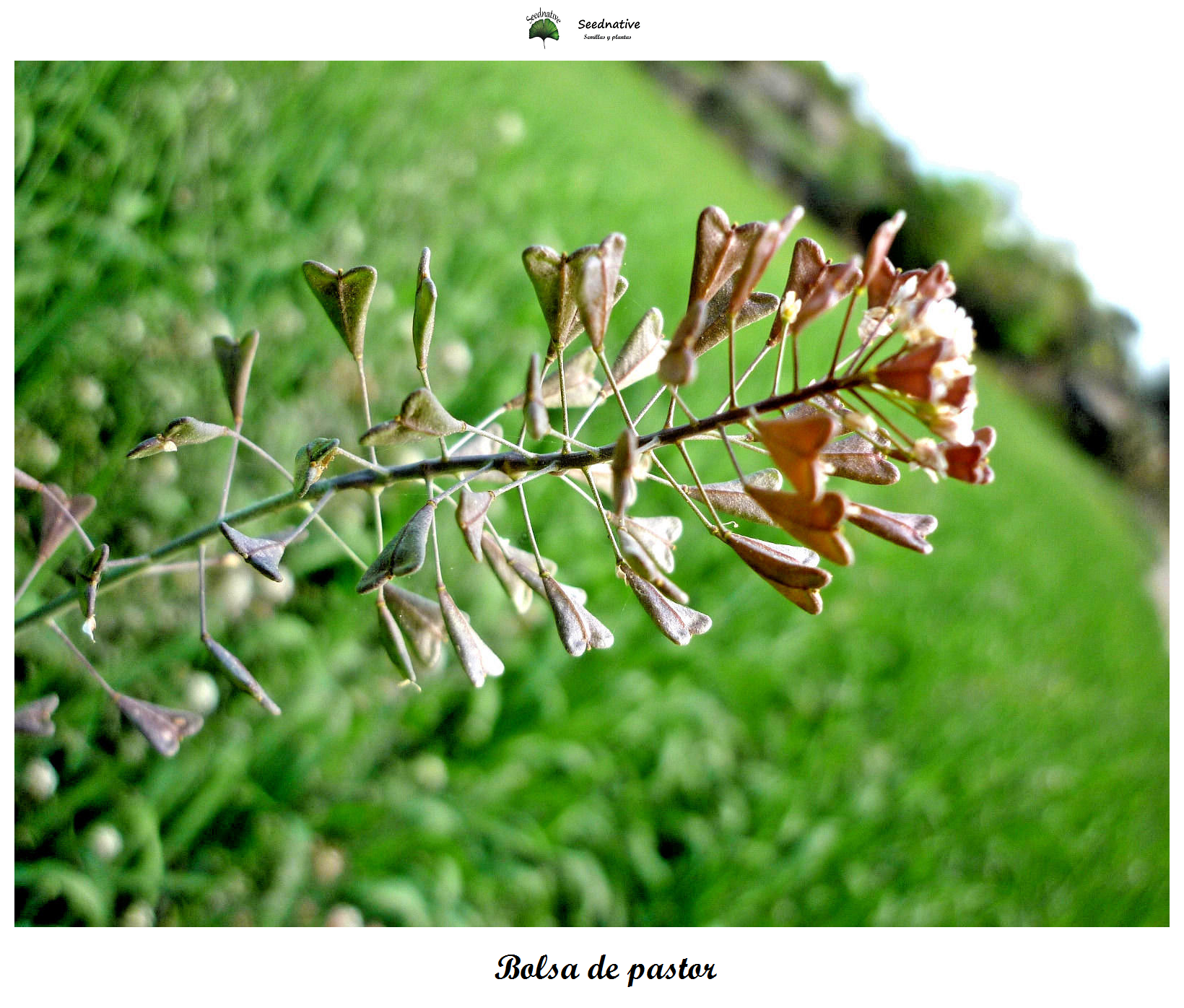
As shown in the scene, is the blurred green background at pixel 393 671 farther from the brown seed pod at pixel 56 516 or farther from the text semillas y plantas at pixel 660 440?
the text semillas y plantas at pixel 660 440

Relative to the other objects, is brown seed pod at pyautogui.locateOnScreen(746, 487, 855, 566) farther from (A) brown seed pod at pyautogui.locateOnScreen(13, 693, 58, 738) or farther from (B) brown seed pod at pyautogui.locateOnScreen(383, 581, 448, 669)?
(A) brown seed pod at pyautogui.locateOnScreen(13, 693, 58, 738)

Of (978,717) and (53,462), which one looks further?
(978,717)

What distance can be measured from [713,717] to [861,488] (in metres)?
1.59

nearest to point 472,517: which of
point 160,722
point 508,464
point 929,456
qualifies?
point 508,464

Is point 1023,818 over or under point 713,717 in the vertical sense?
under

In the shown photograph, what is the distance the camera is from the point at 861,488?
3238mm

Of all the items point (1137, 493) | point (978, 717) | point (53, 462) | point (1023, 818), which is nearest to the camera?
point (53, 462)

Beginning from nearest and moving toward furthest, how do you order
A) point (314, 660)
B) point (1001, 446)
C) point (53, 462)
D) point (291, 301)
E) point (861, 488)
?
point (53, 462) < point (314, 660) < point (291, 301) < point (861, 488) < point (1001, 446)

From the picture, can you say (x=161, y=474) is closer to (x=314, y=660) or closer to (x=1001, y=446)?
(x=314, y=660)

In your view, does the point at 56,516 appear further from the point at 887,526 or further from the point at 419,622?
the point at 887,526
